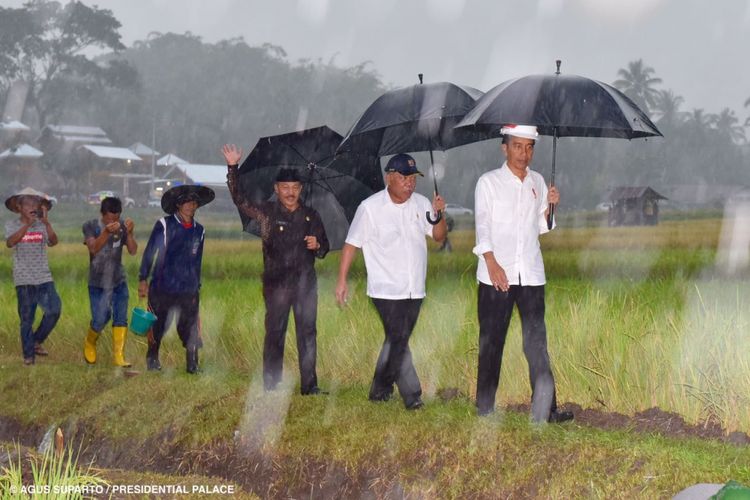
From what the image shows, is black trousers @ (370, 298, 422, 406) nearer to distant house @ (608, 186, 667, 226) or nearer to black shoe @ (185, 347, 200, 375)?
black shoe @ (185, 347, 200, 375)

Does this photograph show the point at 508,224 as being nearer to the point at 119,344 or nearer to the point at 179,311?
the point at 179,311

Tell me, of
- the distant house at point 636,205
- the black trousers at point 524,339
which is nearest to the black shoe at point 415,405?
the black trousers at point 524,339

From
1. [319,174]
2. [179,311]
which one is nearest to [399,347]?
[319,174]

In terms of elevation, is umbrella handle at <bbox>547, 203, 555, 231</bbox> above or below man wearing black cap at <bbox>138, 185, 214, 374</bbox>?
above

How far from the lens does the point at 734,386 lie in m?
7.54

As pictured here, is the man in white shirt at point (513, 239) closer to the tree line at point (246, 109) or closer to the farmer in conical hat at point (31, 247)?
the farmer in conical hat at point (31, 247)

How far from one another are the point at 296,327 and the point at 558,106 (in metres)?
2.95

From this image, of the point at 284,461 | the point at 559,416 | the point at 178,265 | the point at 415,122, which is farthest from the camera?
the point at 178,265

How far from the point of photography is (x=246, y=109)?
112875 millimetres

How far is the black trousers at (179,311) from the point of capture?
10.1m

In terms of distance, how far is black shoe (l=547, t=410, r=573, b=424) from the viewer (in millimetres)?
7504

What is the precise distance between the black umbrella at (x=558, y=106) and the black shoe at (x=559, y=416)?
4.53 ft

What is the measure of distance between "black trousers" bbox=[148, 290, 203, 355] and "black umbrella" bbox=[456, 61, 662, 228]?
4.05m

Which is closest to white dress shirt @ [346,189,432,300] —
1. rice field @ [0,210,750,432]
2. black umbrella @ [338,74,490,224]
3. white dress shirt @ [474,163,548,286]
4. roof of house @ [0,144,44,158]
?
black umbrella @ [338,74,490,224]
